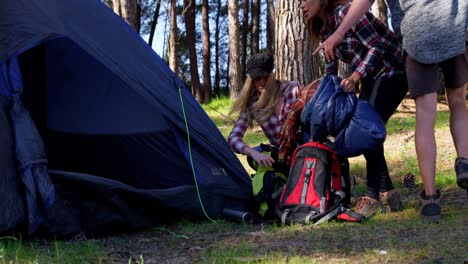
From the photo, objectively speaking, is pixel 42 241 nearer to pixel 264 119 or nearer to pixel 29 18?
pixel 29 18

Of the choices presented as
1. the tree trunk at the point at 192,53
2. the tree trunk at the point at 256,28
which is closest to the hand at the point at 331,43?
the tree trunk at the point at 192,53

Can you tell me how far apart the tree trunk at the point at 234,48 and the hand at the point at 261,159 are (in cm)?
967

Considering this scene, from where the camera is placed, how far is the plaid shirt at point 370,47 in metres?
3.93

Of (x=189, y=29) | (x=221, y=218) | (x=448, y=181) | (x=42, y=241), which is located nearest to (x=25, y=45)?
(x=42, y=241)

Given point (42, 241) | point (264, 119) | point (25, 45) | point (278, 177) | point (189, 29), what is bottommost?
point (42, 241)

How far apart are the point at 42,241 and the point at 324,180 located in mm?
1797

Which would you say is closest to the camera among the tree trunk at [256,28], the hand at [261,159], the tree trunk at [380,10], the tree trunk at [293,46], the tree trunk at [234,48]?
the hand at [261,159]

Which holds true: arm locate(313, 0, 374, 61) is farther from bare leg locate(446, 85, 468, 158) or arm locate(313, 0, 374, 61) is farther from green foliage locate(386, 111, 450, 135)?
green foliage locate(386, 111, 450, 135)

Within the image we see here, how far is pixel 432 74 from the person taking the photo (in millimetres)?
3645

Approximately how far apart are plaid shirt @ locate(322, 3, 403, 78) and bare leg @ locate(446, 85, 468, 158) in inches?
15.3

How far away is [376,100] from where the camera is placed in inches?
158

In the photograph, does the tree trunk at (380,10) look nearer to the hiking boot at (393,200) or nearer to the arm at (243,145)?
the arm at (243,145)

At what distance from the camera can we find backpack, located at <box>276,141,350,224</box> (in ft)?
12.6

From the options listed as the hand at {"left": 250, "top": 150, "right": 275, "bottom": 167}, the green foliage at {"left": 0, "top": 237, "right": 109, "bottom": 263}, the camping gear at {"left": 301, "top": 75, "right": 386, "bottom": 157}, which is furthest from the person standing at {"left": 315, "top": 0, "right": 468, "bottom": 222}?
the green foliage at {"left": 0, "top": 237, "right": 109, "bottom": 263}
